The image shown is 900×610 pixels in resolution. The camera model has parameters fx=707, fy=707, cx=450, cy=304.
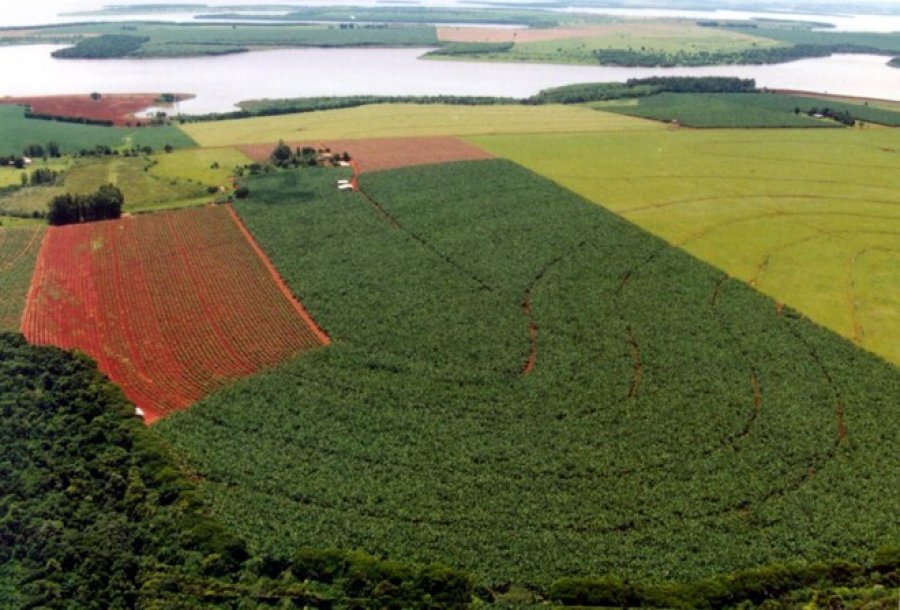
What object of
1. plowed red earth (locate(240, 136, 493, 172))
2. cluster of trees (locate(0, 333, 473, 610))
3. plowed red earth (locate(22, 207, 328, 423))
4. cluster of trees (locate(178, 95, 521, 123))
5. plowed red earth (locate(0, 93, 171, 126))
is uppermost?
plowed red earth (locate(0, 93, 171, 126))

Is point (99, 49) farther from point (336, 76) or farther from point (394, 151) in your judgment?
point (394, 151)

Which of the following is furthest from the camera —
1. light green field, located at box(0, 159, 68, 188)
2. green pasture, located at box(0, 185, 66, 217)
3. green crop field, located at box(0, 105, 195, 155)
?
green crop field, located at box(0, 105, 195, 155)

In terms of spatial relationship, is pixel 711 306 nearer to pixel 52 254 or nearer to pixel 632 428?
pixel 632 428

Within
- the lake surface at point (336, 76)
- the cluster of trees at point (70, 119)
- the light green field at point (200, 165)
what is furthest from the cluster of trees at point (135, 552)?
the lake surface at point (336, 76)

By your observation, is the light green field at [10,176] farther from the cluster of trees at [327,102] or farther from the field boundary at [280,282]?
the cluster of trees at [327,102]

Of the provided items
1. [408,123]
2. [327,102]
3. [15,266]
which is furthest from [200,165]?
[327,102]

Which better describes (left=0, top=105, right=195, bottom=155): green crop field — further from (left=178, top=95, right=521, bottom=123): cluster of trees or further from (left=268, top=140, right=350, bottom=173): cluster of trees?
(left=268, top=140, right=350, bottom=173): cluster of trees

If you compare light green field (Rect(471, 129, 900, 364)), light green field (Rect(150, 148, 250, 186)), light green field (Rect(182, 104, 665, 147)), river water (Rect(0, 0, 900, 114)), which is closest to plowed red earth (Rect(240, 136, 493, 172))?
light green field (Rect(150, 148, 250, 186))
